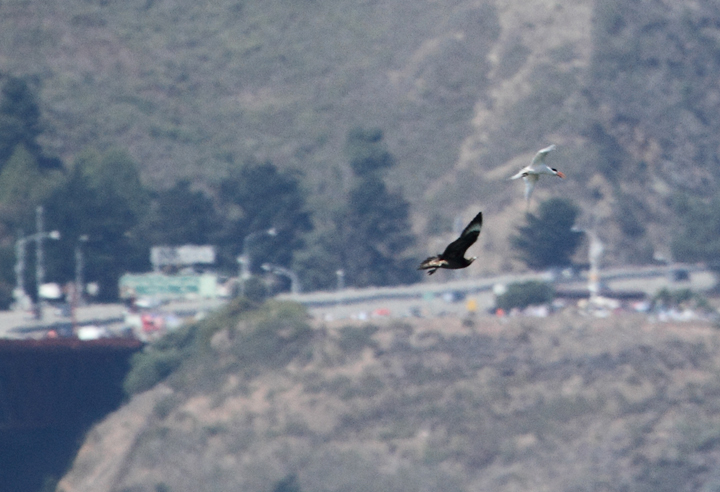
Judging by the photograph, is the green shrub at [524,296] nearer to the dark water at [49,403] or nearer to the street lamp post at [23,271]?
the dark water at [49,403]

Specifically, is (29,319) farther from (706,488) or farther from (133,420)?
(706,488)

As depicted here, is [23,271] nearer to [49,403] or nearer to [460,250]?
[49,403]

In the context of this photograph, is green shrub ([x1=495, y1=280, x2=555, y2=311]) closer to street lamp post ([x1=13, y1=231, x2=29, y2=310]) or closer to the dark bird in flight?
street lamp post ([x1=13, y1=231, x2=29, y2=310])

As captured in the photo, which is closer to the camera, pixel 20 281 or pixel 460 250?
pixel 460 250

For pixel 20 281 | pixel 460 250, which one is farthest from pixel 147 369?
pixel 460 250

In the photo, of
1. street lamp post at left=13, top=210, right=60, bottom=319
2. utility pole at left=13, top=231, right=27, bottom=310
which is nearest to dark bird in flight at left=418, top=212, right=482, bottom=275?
Result: street lamp post at left=13, top=210, right=60, bottom=319

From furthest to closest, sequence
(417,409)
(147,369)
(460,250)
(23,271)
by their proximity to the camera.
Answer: (23,271)
(147,369)
(417,409)
(460,250)

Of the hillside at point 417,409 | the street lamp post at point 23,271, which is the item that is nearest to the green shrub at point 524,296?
the hillside at point 417,409
